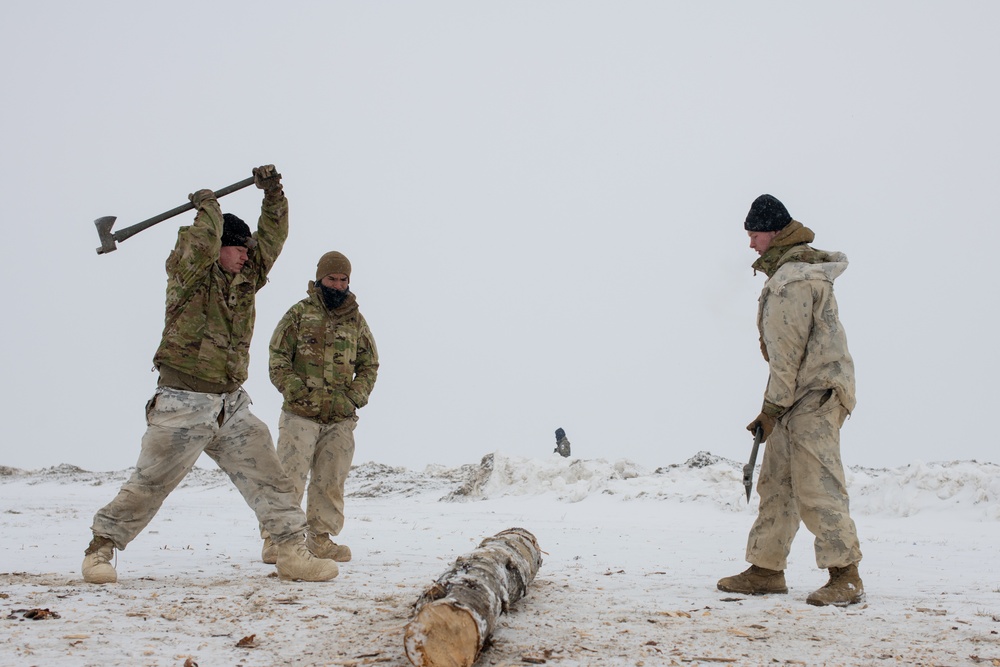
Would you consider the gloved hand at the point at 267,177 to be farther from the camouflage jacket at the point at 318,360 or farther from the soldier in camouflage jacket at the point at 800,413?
the soldier in camouflage jacket at the point at 800,413

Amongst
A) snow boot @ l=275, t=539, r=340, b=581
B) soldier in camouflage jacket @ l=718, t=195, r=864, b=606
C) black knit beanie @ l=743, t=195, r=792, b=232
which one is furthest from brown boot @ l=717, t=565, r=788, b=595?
snow boot @ l=275, t=539, r=340, b=581

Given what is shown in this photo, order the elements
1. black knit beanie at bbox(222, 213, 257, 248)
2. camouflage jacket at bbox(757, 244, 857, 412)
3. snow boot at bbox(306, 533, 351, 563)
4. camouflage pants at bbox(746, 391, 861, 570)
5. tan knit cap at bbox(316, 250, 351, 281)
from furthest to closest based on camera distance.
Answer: tan knit cap at bbox(316, 250, 351, 281), snow boot at bbox(306, 533, 351, 563), black knit beanie at bbox(222, 213, 257, 248), camouflage jacket at bbox(757, 244, 857, 412), camouflage pants at bbox(746, 391, 861, 570)

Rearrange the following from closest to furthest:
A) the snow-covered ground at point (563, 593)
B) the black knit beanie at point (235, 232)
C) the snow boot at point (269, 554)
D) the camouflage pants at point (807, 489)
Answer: the snow-covered ground at point (563, 593), the camouflage pants at point (807, 489), the black knit beanie at point (235, 232), the snow boot at point (269, 554)

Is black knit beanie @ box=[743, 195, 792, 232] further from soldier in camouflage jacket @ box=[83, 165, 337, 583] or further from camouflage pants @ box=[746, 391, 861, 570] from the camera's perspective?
soldier in camouflage jacket @ box=[83, 165, 337, 583]

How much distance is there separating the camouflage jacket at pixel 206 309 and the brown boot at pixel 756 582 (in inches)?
127

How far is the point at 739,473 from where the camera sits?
1286cm

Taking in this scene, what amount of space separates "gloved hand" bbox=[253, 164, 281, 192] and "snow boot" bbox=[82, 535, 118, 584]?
234 centimetres

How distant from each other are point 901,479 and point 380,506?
25.0 ft

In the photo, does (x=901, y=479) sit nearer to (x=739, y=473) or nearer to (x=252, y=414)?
(x=739, y=473)

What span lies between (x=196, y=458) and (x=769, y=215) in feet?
12.4

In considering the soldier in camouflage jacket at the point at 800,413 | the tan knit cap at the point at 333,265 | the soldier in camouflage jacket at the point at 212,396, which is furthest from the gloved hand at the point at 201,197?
the soldier in camouflage jacket at the point at 800,413

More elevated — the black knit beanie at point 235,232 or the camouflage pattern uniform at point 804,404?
the black knit beanie at point 235,232

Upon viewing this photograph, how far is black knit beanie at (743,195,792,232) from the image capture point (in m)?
5.03

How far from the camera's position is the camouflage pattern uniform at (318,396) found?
6.22 meters
